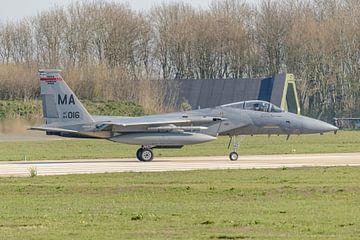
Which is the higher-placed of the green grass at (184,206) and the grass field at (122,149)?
the green grass at (184,206)

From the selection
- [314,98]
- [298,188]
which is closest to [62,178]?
[298,188]

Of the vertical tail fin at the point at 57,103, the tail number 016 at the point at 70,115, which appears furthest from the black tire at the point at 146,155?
the tail number 016 at the point at 70,115

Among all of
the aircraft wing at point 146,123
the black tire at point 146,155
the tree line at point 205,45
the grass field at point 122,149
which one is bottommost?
the grass field at point 122,149

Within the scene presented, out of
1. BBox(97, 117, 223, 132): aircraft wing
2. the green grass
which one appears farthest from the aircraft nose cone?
the green grass

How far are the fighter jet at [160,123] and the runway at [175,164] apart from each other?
961 mm

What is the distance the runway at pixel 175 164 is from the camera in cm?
3531

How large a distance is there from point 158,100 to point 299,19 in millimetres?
23305

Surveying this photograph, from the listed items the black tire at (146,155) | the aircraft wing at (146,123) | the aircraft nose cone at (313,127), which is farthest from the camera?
the aircraft nose cone at (313,127)

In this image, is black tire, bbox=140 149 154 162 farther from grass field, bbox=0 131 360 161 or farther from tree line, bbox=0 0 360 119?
tree line, bbox=0 0 360 119

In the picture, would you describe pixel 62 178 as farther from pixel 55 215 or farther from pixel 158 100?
pixel 158 100

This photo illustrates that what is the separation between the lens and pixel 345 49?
10519 cm

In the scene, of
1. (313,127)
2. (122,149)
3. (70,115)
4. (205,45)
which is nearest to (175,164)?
(70,115)

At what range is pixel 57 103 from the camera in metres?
41.1

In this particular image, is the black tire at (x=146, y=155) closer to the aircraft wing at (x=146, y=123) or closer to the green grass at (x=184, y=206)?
the aircraft wing at (x=146, y=123)
